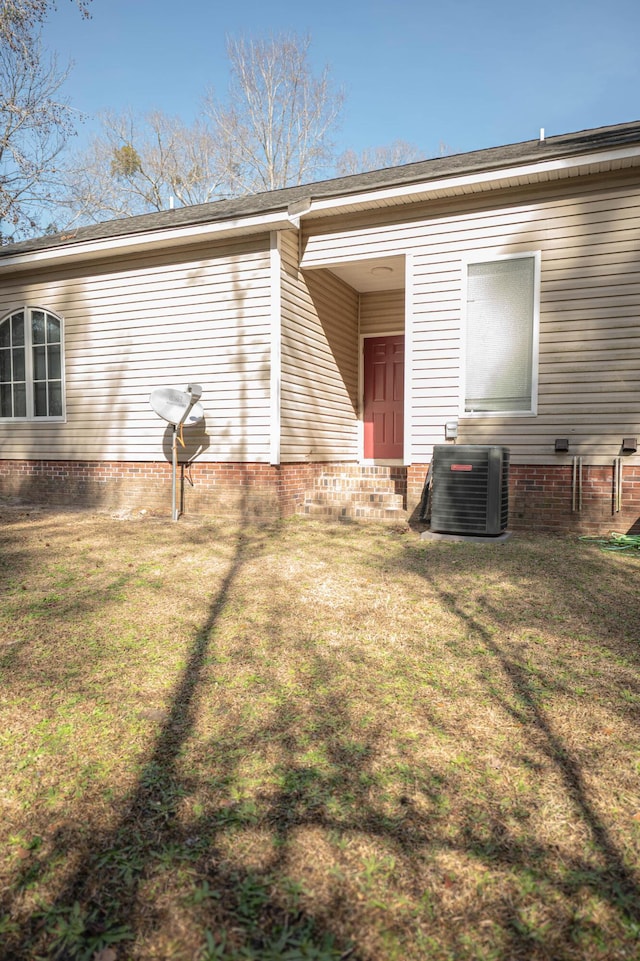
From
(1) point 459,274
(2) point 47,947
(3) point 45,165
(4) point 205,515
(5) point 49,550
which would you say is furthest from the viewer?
(3) point 45,165

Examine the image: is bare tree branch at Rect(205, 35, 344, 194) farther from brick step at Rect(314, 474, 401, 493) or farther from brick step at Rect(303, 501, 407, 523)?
brick step at Rect(303, 501, 407, 523)

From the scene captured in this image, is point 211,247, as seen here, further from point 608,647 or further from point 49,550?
point 608,647

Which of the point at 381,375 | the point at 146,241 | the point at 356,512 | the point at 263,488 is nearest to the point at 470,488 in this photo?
the point at 356,512

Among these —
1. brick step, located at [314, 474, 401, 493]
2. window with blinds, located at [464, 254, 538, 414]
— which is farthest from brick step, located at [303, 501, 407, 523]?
window with blinds, located at [464, 254, 538, 414]

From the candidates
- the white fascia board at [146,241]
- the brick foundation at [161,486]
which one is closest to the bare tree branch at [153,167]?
the white fascia board at [146,241]

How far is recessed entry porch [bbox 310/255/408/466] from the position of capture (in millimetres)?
9508

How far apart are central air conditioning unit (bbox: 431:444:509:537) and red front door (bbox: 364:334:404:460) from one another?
363cm

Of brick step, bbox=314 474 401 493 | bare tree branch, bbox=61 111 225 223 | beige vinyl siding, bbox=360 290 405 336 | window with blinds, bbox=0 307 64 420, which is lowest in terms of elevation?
brick step, bbox=314 474 401 493

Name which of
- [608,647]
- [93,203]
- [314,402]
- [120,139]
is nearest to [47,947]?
[608,647]

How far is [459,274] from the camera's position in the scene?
22.1 feet

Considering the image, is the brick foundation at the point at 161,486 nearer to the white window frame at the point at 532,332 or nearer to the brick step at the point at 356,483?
the brick step at the point at 356,483

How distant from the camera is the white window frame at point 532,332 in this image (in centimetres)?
639

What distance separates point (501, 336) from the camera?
21.7 ft

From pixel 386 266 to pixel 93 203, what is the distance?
662 inches
